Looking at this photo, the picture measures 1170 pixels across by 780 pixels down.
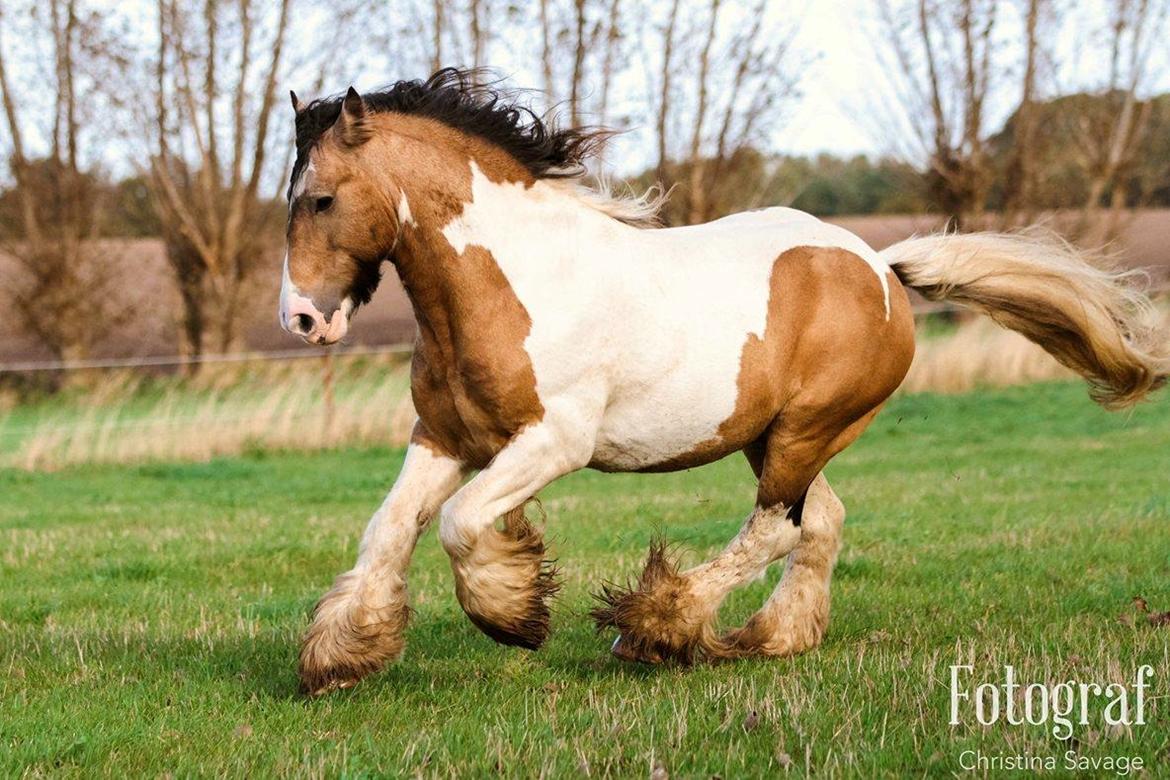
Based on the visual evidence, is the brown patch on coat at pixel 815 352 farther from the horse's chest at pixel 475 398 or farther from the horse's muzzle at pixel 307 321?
the horse's muzzle at pixel 307 321

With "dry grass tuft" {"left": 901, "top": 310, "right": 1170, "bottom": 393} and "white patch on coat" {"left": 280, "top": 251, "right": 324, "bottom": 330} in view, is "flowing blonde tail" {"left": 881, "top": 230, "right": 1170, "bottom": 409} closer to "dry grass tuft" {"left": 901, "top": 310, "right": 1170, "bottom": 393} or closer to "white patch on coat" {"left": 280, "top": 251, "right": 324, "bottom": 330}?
"white patch on coat" {"left": 280, "top": 251, "right": 324, "bottom": 330}

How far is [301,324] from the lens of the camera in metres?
4.74

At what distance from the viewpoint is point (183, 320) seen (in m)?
24.8

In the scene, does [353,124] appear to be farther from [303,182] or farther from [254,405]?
[254,405]

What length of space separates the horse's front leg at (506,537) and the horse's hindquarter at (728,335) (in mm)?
359

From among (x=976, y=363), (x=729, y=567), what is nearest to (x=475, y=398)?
(x=729, y=567)

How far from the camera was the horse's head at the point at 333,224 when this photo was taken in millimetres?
4781

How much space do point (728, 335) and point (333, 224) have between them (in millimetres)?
1600

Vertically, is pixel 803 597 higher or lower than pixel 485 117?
lower

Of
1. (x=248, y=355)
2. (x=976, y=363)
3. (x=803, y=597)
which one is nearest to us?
(x=803, y=597)

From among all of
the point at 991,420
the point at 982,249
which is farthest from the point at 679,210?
the point at 982,249

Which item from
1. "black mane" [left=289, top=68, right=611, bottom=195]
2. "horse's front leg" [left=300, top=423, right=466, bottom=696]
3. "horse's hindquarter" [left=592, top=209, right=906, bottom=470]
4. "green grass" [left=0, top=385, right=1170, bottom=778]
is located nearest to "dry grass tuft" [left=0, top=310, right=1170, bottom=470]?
"green grass" [left=0, top=385, right=1170, bottom=778]

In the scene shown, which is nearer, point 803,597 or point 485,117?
point 485,117

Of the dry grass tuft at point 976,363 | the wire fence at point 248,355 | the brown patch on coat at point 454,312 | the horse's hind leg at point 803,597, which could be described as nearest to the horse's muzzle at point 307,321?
the brown patch on coat at point 454,312
